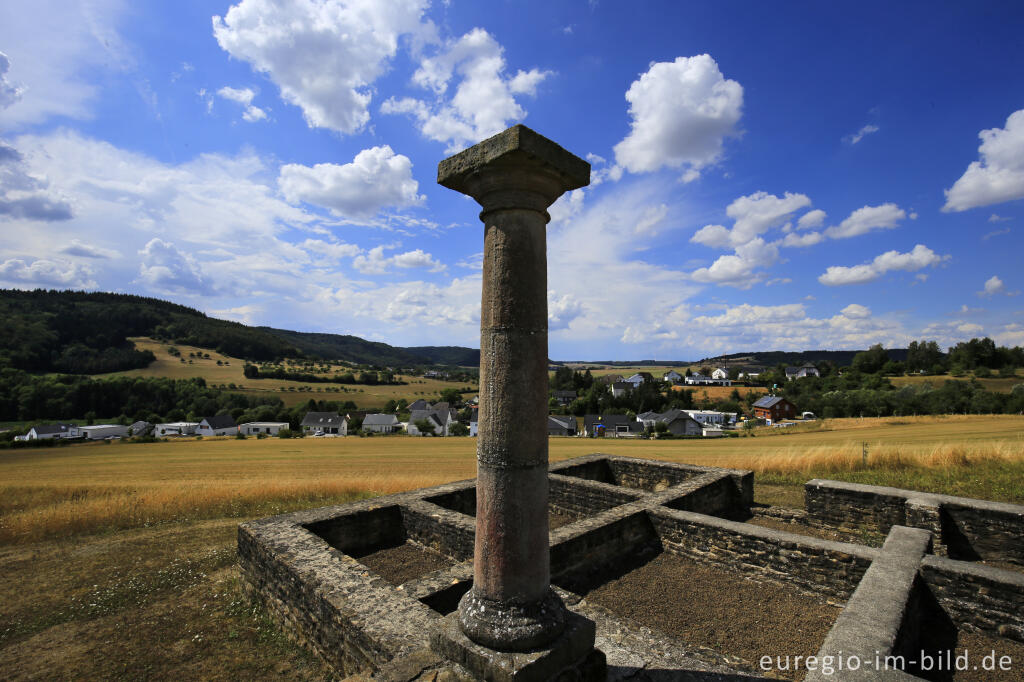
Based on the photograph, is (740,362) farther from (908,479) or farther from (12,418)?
(12,418)

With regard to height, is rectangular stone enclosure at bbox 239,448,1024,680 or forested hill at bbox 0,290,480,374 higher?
forested hill at bbox 0,290,480,374

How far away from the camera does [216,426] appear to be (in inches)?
2466

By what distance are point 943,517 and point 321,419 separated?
68421mm

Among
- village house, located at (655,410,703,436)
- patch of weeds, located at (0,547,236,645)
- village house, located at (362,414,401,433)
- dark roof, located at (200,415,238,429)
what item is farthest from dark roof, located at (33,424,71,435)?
village house, located at (655,410,703,436)

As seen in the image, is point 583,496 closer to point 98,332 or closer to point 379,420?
point 379,420

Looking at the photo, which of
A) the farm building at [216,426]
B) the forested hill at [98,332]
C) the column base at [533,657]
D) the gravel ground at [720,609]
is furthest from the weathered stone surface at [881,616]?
the forested hill at [98,332]

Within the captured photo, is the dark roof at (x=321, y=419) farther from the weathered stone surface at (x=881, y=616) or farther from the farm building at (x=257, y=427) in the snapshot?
the weathered stone surface at (x=881, y=616)

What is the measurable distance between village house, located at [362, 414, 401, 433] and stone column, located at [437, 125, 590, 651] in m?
67.8

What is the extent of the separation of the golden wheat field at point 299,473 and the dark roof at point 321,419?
3540 centimetres

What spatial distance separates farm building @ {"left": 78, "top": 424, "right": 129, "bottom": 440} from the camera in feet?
179

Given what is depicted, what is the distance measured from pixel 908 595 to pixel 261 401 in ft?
273

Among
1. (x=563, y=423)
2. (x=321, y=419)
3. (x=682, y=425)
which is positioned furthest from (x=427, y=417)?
(x=682, y=425)

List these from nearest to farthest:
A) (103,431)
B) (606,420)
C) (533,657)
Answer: (533,657), (103,431), (606,420)

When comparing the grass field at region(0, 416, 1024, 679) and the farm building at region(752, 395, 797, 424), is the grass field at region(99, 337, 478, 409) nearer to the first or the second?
the farm building at region(752, 395, 797, 424)
